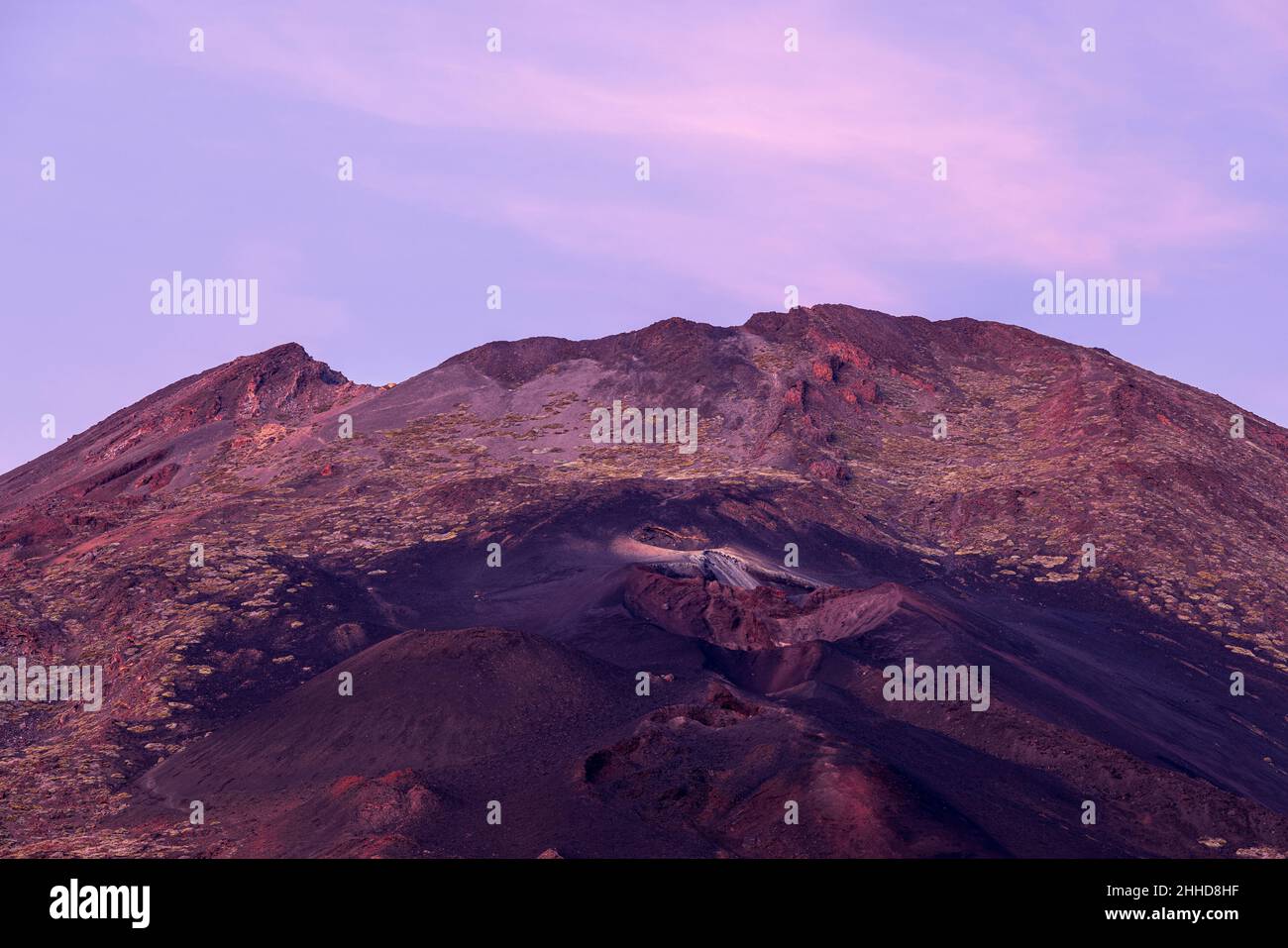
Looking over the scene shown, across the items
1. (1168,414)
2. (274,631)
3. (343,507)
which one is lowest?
(274,631)

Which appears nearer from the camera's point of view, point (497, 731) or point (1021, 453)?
point (497, 731)

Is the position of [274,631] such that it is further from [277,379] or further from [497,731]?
[277,379]

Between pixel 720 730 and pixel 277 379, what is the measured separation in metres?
63.8

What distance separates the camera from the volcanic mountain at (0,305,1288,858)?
31.9m

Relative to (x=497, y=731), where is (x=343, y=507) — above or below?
above

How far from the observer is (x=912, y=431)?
8088 centimetres

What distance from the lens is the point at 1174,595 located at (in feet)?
191

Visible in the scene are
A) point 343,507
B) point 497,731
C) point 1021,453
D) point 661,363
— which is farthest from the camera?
point 661,363

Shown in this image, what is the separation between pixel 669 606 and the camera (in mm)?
49156

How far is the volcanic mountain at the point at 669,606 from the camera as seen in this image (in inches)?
1256

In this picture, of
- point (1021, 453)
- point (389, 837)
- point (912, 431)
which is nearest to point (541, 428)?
point (912, 431)
